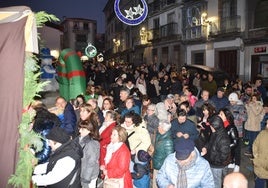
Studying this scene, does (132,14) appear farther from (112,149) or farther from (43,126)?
(112,149)

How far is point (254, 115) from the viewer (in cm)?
853

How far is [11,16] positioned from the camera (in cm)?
306

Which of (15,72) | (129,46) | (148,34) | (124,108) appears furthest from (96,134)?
(129,46)

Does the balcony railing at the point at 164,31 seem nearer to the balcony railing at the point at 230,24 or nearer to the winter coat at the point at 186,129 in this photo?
the balcony railing at the point at 230,24

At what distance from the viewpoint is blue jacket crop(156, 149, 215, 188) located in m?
3.78

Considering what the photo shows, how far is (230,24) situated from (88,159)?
20.6 metres

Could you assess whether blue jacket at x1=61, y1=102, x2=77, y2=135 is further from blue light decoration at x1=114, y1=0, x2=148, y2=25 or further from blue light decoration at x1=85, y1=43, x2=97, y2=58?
blue light decoration at x1=85, y1=43, x2=97, y2=58

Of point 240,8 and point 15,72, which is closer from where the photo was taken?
point 15,72

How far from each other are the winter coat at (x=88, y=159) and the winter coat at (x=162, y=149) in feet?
A: 4.32

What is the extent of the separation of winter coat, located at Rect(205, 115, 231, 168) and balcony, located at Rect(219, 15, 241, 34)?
1791cm

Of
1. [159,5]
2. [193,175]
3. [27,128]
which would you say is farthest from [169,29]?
[27,128]

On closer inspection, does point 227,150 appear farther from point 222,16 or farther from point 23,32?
point 222,16

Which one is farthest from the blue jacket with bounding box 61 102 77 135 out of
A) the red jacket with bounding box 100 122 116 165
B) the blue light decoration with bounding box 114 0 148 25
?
the blue light decoration with bounding box 114 0 148 25

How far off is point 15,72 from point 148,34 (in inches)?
1361
